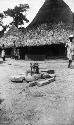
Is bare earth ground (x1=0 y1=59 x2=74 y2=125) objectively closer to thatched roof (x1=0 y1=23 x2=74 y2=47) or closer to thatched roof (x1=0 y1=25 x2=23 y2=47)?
thatched roof (x1=0 y1=23 x2=74 y2=47)

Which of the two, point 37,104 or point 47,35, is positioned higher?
point 47,35

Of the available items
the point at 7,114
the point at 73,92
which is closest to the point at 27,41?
the point at 73,92

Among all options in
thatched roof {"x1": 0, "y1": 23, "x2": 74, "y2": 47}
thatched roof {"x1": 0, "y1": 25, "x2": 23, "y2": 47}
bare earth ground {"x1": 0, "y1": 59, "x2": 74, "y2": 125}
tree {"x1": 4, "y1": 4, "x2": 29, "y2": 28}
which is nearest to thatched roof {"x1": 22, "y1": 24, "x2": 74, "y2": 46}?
thatched roof {"x1": 0, "y1": 23, "x2": 74, "y2": 47}

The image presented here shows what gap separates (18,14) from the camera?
1820 inches

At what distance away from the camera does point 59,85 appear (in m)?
8.82

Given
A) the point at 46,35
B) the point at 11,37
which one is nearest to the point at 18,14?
the point at 11,37

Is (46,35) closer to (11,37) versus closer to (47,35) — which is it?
(47,35)

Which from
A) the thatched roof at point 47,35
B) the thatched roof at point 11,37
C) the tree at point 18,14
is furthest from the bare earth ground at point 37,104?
the tree at point 18,14

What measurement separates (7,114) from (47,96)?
178 centimetres

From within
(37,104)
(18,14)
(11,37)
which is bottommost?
(37,104)

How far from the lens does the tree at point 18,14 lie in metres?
46.0

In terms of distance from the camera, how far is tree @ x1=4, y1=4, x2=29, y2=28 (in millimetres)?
46031

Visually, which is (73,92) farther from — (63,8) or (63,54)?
(63,8)

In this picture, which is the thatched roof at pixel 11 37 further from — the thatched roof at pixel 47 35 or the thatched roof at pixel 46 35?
the thatched roof at pixel 47 35
